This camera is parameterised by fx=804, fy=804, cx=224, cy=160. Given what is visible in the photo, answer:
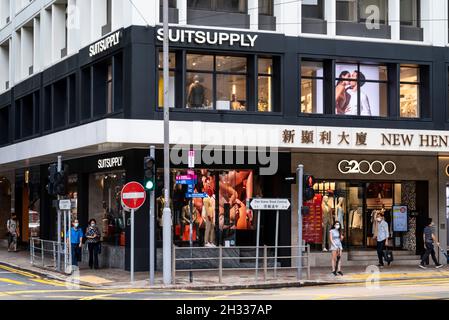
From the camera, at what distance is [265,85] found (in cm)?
2855

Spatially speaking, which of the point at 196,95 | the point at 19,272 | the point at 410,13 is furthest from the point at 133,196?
the point at 410,13

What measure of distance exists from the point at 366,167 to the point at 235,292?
10710 millimetres

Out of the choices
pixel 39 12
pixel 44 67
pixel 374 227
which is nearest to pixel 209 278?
pixel 374 227

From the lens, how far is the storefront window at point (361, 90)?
29.2m

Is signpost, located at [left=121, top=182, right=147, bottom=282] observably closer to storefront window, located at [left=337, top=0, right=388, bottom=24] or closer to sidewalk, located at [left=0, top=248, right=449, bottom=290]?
sidewalk, located at [left=0, top=248, right=449, bottom=290]

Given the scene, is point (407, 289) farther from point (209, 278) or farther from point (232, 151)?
point (232, 151)

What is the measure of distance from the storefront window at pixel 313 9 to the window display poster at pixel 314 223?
6.66 meters

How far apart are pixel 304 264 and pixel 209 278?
16.9ft

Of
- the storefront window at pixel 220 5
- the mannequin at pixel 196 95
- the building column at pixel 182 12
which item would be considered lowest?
the mannequin at pixel 196 95

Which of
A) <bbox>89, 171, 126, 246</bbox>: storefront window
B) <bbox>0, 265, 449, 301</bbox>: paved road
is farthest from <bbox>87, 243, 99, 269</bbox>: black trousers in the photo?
<bbox>0, 265, 449, 301</bbox>: paved road

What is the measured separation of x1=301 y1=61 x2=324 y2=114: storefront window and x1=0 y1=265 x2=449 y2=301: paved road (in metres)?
7.59

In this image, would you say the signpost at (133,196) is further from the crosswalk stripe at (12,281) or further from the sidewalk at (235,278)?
the crosswalk stripe at (12,281)

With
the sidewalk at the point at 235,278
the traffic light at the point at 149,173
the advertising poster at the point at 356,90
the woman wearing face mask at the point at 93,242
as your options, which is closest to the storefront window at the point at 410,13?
the advertising poster at the point at 356,90

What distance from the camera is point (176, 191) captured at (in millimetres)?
28188
